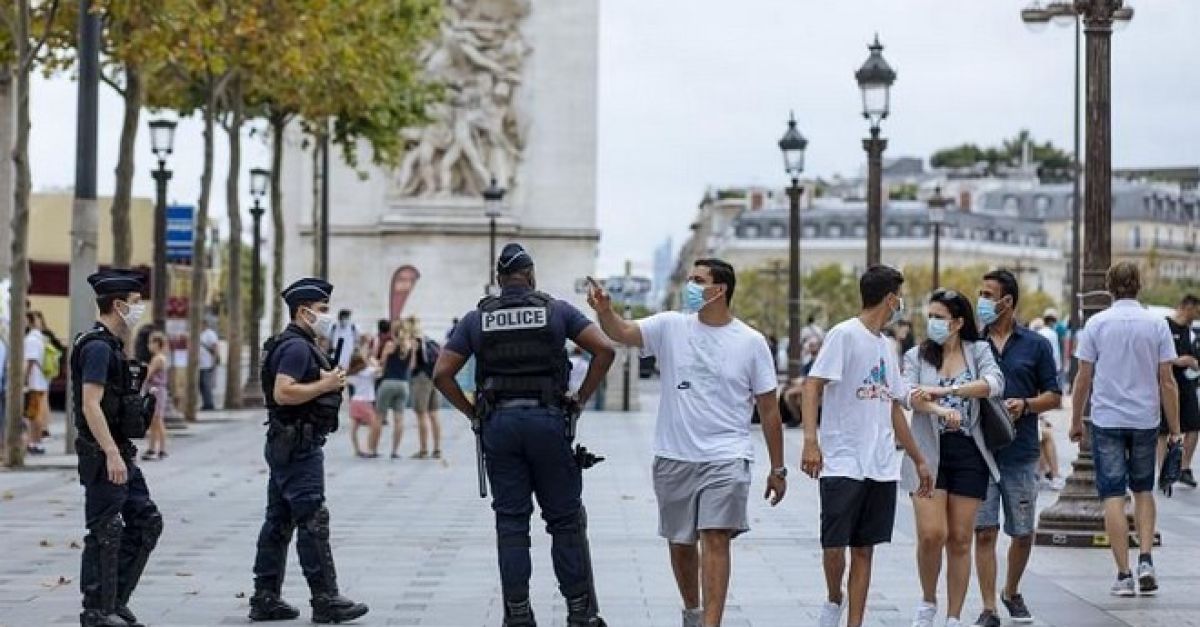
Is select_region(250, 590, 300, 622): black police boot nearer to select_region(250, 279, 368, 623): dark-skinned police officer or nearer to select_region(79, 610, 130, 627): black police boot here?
select_region(250, 279, 368, 623): dark-skinned police officer

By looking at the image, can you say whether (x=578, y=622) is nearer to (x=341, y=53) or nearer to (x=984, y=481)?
(x=984, y=481)

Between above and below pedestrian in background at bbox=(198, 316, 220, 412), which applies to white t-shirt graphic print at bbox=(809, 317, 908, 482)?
above

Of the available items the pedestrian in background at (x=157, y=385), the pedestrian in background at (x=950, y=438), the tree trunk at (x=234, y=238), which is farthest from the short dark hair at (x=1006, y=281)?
the tree trunk at (x=234, y=238)

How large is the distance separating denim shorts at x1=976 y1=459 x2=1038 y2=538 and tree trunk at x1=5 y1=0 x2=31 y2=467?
14343 millimetres

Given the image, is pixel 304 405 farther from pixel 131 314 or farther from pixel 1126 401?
pixel 1126 401

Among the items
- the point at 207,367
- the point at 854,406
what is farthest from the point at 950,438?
the point at 207,367

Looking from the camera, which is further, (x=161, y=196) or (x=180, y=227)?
(x=180, y=227)

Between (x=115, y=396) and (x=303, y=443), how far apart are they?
111 centimetres

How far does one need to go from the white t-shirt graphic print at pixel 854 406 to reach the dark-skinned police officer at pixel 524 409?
1053mm

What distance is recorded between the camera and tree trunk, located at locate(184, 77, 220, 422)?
3794 centimetres

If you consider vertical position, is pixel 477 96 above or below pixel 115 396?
above

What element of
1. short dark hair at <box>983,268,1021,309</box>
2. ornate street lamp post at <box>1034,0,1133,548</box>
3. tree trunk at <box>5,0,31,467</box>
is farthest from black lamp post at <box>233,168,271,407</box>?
short dark hair at <box>983,268,1021,309</box>

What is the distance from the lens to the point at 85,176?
989 inches

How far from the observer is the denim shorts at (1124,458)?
14.7m
